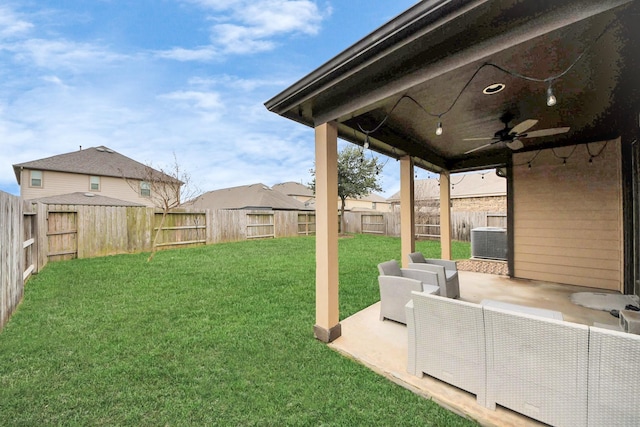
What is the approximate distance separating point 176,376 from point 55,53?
35.6 ft

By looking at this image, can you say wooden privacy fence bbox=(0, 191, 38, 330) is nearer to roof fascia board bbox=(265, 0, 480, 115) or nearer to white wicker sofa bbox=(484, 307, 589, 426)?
roof fascia board bbox=(265, 0, 480, 115)

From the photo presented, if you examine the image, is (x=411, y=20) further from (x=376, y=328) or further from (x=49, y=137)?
(x=49, y=137)

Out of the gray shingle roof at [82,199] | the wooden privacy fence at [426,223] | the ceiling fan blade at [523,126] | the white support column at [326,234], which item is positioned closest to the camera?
the white support column at [326,234]

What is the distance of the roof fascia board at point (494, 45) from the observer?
1515 millimetres

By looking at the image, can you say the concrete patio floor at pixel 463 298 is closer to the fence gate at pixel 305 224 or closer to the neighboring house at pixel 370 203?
the fence gate at pixel 305 224

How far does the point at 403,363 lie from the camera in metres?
2.49

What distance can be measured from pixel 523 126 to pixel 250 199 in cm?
2159

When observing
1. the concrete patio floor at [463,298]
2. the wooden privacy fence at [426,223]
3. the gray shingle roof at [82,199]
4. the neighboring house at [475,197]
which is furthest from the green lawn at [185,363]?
the gray shingle roof at [82,199]

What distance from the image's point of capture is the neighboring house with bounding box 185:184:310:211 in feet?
73.8

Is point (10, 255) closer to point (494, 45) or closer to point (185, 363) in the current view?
point (185, 363)

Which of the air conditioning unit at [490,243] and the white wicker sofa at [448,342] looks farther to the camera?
the air conditioning unit at [490,243]

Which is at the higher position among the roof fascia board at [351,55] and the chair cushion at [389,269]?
the roof fascia board at [351,55]

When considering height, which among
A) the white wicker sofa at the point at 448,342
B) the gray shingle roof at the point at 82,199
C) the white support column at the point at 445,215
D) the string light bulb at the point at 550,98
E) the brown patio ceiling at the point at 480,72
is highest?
the brown patio ceiling at the point at 480,72

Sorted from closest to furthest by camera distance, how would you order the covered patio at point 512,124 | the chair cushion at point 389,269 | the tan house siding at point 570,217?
the covered patio at point 512,124 → the chair cushion at point 389,269 → the tan house siding at point 570,217
